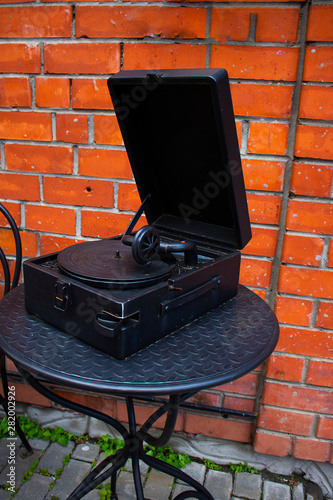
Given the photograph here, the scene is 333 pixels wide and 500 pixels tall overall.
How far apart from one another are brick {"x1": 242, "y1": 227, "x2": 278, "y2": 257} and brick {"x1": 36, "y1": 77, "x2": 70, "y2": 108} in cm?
92

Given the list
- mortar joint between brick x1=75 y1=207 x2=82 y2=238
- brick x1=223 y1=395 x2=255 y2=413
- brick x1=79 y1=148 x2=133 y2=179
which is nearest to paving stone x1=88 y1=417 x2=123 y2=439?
brick x1=223 y1=395 x2=255 y2=413

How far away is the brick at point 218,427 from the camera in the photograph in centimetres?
184

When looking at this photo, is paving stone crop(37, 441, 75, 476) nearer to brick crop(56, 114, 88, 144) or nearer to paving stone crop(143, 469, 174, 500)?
paving stone crop(143, 469, 174, 500)

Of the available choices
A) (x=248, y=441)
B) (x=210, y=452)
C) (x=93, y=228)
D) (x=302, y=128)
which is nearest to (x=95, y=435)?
(x=210, y=452)

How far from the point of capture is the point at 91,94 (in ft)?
5.33

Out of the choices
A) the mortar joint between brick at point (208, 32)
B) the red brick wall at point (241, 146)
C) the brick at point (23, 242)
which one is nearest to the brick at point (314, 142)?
the red brick wall at point (241, 146)

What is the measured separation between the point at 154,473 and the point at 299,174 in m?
1.40

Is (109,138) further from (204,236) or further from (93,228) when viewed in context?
(204,236)

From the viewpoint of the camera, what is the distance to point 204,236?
1317mm

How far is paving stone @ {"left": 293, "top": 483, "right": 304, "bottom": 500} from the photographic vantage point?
5.62 ft

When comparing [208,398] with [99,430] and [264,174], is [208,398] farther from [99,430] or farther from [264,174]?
[264,174]

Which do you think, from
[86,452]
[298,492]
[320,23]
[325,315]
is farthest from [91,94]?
[298,492]

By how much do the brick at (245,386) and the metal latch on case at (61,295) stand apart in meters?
1.03

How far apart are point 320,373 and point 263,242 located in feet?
1.89
